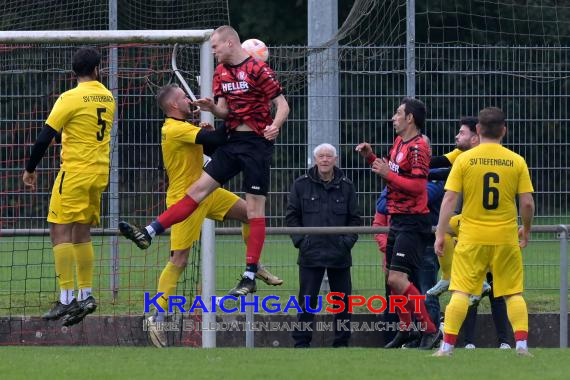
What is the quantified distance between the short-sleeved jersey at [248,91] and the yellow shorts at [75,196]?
4.41 ft

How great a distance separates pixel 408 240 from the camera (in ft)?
40.6

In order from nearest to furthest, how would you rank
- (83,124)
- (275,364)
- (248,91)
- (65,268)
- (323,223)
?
1. (275,364)
2. (248,91)
3. (83,124)
4. (65,268)
5. (323,223)

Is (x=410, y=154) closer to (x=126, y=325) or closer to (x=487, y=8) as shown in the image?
(x=126, y=325)

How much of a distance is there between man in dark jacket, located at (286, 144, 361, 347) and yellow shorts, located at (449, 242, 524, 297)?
9.73 feet

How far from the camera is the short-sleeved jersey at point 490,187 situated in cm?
1069

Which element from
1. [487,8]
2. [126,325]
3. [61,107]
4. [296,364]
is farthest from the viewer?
[487,8]

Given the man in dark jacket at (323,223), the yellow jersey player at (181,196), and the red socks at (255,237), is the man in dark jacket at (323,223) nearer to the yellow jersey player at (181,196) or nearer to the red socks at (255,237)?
the yellow jersey player at (181,196)

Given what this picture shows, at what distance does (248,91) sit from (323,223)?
2.92 m

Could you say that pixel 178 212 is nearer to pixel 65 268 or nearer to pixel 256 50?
pixel 65 268

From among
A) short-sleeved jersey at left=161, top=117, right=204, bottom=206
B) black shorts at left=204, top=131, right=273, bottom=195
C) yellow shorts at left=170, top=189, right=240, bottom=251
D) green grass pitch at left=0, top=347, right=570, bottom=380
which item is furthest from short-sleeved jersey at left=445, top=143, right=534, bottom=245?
short-sleeved jersey at left=161, top=117, right=204, bottom=206

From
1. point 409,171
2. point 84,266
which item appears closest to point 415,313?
point 409,171

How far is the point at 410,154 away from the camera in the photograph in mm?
12227

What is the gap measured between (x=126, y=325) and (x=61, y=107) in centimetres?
348

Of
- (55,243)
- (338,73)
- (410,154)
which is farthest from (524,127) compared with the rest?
(55,243)
